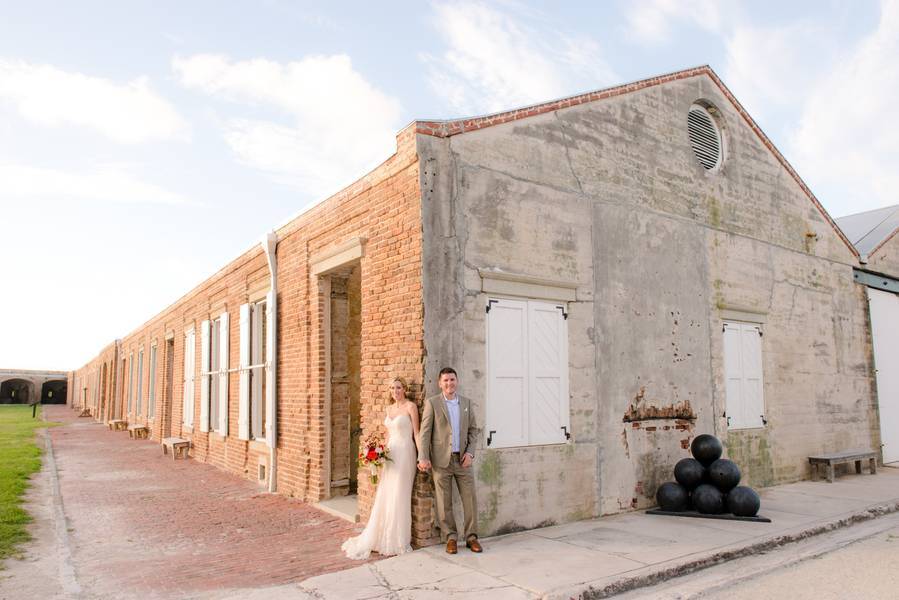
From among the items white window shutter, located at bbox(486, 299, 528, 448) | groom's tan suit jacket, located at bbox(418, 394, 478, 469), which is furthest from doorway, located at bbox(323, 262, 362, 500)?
groom's tan suit jacket, located at bbox(418, 394, 478, 469)

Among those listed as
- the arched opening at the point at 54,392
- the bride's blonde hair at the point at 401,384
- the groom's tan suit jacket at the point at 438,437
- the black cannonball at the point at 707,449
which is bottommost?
the arched opening at the point at 54,392

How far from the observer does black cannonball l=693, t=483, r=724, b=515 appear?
7.78 meters

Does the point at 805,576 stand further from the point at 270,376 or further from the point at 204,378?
the point at 204,378

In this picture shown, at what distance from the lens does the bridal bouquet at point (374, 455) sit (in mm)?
6562

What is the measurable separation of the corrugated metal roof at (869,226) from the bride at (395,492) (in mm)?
11556

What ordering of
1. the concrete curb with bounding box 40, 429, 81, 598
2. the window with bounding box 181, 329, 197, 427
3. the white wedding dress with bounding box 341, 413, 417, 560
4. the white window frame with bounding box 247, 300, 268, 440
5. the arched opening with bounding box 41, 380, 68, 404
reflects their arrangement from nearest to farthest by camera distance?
the concrete curb with bounding box 40, 429, 81, 598 < the white wedding dress with bounding box 341, 413, 417, 560 < the white window frame with bounding box 247, 300, 268, 440 < the window with bounding box 181, 329, 197, 427 < the arched opening with bounding box 41, 380, 68, 404

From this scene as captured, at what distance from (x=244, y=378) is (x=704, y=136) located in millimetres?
8710

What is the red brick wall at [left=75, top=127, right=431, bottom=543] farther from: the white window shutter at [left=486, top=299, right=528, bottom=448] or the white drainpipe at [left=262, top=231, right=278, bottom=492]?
the white window shutter at [left=486, top=299, right=528, bottom=448]

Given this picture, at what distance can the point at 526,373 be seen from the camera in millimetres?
7527

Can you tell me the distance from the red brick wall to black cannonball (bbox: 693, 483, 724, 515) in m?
3.48

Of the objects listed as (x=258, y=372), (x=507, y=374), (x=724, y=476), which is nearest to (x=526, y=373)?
(x=507, y=374)

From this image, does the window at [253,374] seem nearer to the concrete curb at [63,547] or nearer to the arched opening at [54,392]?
the concrete curb at [63,547]

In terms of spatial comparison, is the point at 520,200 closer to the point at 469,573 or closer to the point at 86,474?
the point at 469,573

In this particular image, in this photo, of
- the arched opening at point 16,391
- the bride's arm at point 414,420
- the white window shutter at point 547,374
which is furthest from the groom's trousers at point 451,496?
the arched opening at point 16,391
